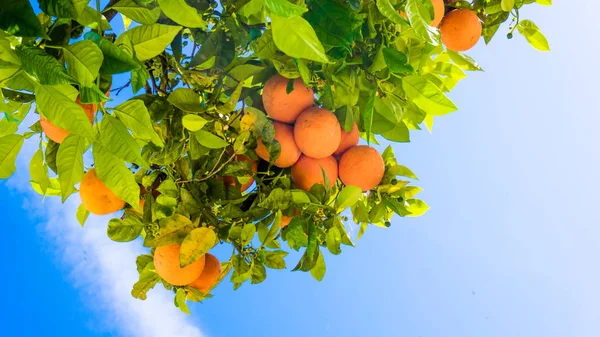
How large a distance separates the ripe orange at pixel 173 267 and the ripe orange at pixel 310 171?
23cm

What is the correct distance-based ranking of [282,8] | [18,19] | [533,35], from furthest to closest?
1. [533,35]
2. [18,19]
3. [282,8]

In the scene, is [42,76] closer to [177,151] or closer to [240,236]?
[177,151]

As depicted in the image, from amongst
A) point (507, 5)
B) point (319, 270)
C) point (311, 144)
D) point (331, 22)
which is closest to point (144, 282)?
point (319, 270)

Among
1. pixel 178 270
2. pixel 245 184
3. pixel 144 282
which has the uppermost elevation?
pixel 245 184

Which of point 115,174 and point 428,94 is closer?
point 115,174

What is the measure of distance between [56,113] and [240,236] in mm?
431

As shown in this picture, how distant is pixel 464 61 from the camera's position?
122cm

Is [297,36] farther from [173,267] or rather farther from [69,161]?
[173,267]

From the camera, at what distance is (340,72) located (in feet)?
3.01

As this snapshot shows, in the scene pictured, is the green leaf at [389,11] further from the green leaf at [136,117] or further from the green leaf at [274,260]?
the green leaf at [274,260]

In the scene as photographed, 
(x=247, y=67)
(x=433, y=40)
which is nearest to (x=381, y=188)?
(x=247, y=67)

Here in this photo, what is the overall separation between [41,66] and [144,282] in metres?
0.63

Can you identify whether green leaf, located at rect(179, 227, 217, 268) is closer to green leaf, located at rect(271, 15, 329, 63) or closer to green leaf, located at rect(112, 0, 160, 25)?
green leaf, located at rect(112, 0, 160, 25)

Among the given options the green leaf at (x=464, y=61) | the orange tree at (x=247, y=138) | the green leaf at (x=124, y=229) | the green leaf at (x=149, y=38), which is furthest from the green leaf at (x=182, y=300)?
the green leaf at (x=464, y=61)
